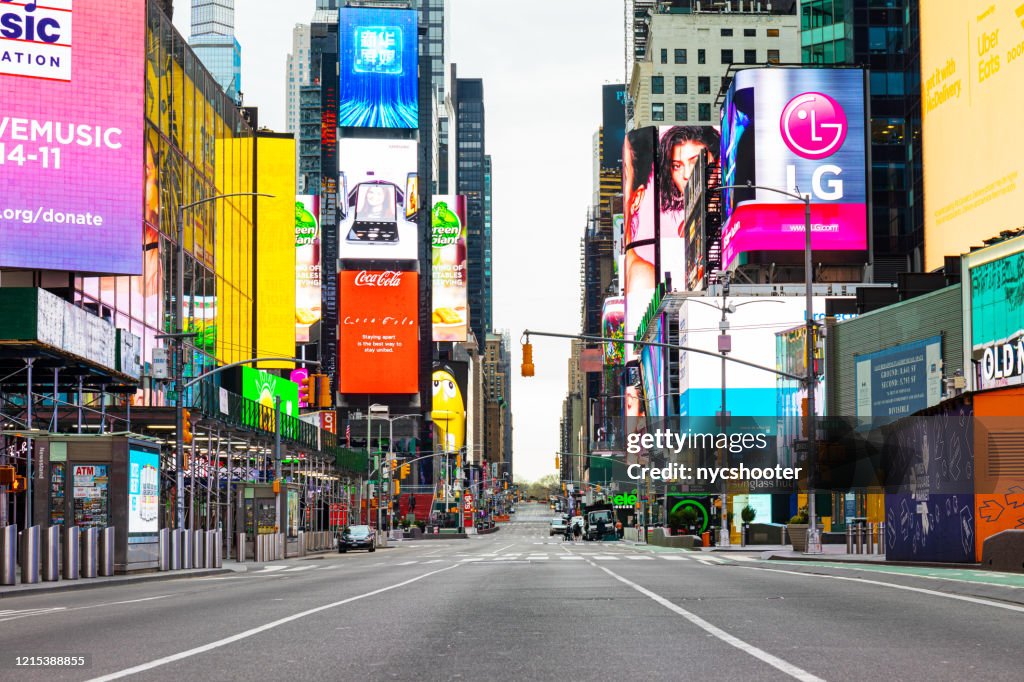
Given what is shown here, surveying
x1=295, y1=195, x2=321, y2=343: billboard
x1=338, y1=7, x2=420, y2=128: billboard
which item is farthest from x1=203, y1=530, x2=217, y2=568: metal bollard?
x1=338, y1=7, x2=420, y2=128: billboard

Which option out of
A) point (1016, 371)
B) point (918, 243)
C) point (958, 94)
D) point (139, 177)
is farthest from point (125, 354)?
point (918, 243)

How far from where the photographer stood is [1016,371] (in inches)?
1545

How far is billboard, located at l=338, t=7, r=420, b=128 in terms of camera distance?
169 metres

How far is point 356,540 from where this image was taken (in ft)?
232

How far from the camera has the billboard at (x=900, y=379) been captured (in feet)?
191

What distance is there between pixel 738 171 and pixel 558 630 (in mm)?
91801

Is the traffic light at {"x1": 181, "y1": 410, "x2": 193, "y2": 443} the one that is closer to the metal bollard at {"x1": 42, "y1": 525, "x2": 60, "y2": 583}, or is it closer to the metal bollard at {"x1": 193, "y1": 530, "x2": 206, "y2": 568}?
the metal bollard at {"x1": 193, "y1": 530, "x2": 206, "y2": 568}

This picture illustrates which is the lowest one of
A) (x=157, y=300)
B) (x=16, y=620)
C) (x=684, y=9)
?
(x=16, y=620)

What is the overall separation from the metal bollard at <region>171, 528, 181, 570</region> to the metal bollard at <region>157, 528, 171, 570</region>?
31 centimetres

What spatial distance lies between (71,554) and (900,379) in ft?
143

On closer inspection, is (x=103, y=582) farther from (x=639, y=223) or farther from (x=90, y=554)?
(x=639, y=223)

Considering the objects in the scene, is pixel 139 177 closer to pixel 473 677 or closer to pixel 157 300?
pixel 157 300

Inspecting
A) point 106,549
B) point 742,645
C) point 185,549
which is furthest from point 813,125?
point 742,645

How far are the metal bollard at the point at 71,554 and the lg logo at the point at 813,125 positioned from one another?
80363mm
